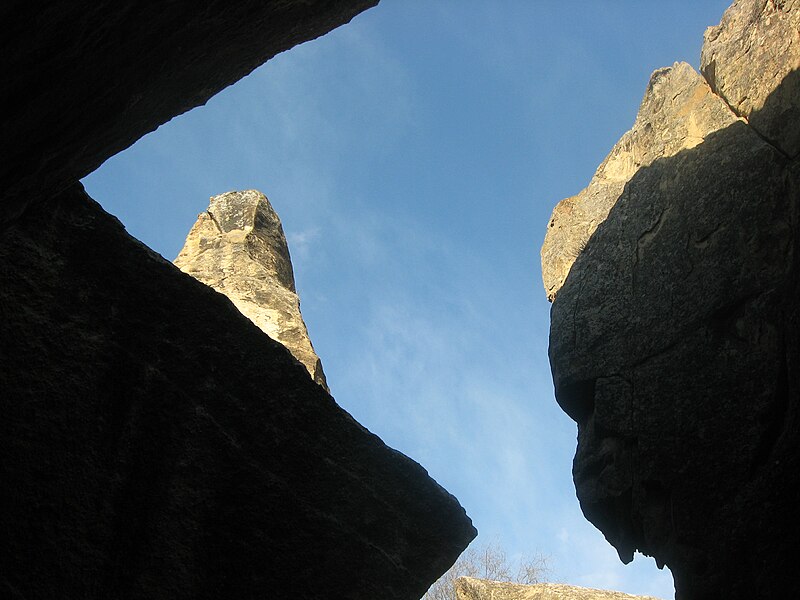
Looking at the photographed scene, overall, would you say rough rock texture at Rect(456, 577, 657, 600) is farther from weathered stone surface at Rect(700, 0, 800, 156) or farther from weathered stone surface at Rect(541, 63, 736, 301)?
weathered stone surface at Rect(700, 0, 800, 156)

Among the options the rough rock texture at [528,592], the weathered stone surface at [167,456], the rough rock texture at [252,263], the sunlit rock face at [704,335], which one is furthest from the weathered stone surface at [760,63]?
the rough rock texture at [528,592]

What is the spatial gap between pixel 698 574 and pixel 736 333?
184 centimetres

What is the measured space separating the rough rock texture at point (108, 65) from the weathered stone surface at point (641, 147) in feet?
14.6

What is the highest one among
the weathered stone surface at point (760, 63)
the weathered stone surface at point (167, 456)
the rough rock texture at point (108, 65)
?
the weathered stone surface at point (760, 63)

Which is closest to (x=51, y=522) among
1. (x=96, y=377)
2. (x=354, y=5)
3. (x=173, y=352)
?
(x=96, y=377)

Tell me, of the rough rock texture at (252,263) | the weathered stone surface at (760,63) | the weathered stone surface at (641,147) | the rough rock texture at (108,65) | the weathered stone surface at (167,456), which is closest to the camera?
the rough rock texture at (108,65)

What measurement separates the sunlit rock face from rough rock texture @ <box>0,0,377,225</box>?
3794 mm

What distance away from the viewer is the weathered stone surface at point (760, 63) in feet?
22.8

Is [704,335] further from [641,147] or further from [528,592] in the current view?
[528,592]

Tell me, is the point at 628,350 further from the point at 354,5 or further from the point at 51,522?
the point at 51,522

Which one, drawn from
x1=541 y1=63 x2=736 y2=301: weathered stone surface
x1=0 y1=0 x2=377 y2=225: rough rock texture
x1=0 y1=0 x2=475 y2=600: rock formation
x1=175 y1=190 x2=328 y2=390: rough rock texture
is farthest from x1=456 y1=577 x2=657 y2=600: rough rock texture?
x1=0 y1=0 x2=377 y2=225: rough rock texture

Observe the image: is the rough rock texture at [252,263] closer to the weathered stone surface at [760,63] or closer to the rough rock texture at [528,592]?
the rough rock texture at [528,592]

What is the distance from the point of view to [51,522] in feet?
14.9

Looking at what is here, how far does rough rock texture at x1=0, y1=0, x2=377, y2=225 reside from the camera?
3168mm
